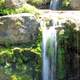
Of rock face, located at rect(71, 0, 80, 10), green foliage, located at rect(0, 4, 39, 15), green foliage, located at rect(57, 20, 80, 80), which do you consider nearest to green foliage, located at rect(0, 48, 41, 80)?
green foliage, located at rect(57, 20, 80, 80)

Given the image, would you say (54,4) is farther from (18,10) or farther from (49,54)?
(49,54)

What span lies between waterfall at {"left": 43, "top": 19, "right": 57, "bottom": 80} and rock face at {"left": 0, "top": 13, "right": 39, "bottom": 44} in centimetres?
33

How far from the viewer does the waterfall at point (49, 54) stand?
993 cm

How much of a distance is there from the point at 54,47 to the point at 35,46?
50 cm

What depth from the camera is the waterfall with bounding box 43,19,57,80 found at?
9.93 m

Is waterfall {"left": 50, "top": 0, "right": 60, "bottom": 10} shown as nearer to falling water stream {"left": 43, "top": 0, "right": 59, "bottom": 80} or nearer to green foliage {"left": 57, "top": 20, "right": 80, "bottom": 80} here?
falling water stream {"left": 43, "top": 0, "right": 59, "bottom": 80}

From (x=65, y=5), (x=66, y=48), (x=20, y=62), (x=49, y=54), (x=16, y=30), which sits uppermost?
(x=65, y=5)

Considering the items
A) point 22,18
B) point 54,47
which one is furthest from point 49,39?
point 22,18

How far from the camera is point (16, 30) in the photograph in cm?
995

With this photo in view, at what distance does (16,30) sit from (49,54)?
3.41 ft

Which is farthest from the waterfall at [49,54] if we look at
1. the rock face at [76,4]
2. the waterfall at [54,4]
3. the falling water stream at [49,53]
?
the waterfall at [54,4]

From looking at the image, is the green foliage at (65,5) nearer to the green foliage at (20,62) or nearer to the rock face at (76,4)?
the rock face at (76,4)

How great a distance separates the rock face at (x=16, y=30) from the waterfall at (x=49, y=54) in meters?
0.33

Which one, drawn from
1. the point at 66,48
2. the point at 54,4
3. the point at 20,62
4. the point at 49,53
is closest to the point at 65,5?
the point at 54,4
